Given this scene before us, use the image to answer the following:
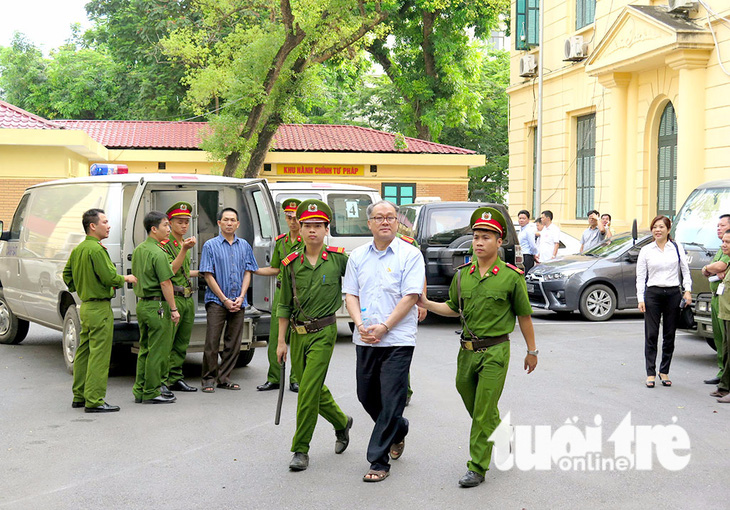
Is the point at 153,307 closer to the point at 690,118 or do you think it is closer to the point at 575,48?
the point at 690,118

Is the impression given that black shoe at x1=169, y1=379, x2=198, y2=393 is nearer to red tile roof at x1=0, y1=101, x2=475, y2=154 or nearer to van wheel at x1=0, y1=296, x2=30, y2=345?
van wheel at x1=0, y1=296, x2=30, y2=345

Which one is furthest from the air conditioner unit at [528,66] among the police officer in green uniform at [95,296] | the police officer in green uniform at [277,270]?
the police officer in green uniform at [95,296]

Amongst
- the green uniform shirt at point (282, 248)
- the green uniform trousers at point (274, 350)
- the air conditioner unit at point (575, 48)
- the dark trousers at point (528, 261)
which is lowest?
the green uniform trousers at point (274, 350)

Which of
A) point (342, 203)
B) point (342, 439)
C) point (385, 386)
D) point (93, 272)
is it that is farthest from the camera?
point (342, 203)

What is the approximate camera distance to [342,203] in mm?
12492

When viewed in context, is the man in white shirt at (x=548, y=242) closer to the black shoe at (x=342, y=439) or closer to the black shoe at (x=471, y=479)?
the black shoe at (x=342, y=439)

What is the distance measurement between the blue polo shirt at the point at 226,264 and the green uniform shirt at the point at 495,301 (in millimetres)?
3575

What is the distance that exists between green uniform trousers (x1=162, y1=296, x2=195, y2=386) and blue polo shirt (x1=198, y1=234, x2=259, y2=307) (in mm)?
220

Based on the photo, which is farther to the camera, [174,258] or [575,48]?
[575,48]

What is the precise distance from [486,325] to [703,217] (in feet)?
22.4

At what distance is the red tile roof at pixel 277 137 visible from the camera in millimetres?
33281

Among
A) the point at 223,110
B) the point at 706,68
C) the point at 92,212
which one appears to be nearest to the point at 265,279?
the point at 92,212

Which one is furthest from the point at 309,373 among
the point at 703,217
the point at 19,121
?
the point at 19,121

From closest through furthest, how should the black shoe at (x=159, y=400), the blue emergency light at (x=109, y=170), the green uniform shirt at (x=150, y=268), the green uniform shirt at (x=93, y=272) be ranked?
1. the green uniform shirt at (x=93, y=272)
2. the green uniform shirt at (x=150, y=268)
3. the black shoe at (x=159, y=400)
4. the blue emergency light at (x=109, y=170)
